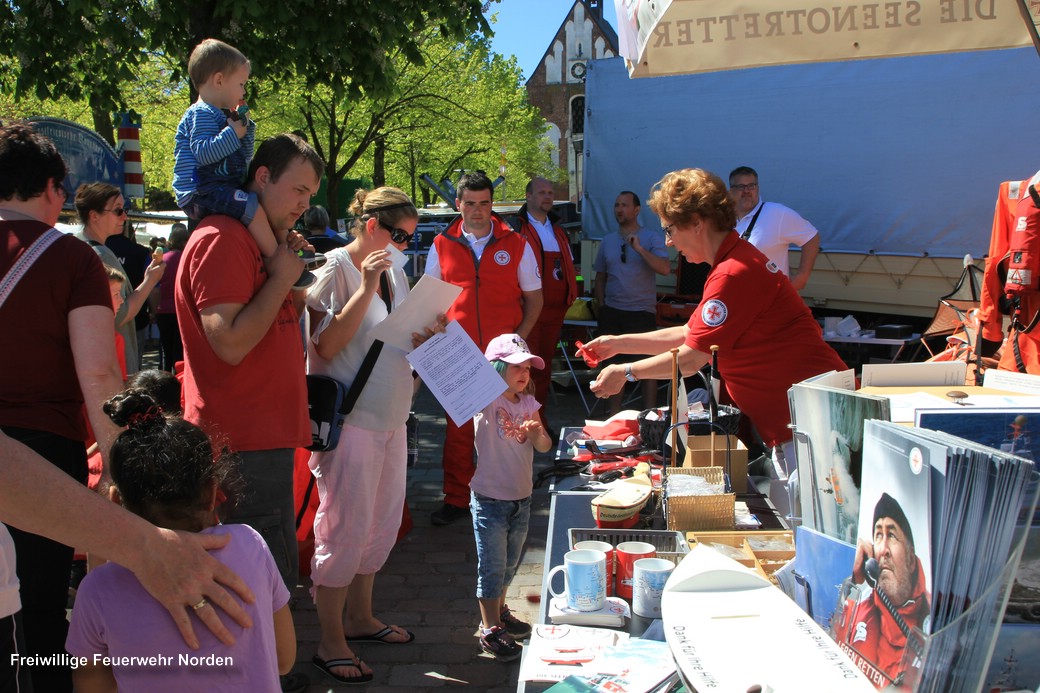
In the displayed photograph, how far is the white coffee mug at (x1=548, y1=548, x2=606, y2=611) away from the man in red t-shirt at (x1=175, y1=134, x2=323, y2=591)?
1.20 metres

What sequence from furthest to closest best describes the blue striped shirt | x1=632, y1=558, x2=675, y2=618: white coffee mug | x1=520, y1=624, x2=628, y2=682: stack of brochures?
1. the blue striped shirt
2. x1=632, y1=558, x2=675, y2=618: white coffee mug
3. x1=520, y1=624, x2=628, y2=682: stack of brochures

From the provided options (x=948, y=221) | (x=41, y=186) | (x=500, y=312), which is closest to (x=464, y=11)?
(x=500, y=312)

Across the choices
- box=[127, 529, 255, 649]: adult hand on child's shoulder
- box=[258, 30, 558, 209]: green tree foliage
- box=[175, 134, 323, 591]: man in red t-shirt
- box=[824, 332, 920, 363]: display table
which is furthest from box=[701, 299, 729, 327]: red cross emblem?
box=[258, 30, 558, 209]: green tree foliage

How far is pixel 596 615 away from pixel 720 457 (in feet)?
3.26

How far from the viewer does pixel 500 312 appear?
5371 millimetres

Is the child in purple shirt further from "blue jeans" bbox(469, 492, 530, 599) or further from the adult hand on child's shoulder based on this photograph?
"blue jeans" bbox(469, 492, 530, 599)

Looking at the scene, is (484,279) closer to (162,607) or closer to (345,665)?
(345,665)

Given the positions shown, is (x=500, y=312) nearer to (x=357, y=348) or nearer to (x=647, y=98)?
(x=357, y=348)

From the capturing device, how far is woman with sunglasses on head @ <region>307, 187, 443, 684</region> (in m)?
3.26

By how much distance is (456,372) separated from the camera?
333cm

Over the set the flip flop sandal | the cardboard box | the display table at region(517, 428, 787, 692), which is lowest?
the flip flop sandal

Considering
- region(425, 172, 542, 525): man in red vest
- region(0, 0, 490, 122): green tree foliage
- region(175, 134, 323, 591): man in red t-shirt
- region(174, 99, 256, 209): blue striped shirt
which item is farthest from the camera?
region(0, 0, 490, 122): green tree foliage

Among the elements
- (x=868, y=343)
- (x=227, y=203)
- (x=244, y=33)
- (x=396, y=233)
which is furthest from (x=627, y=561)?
(x=244, y=33)

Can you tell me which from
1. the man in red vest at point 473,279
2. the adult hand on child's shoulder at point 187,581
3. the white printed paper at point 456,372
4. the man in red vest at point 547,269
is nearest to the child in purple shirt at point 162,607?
the adult hand on child's shoulder at point 187,581
